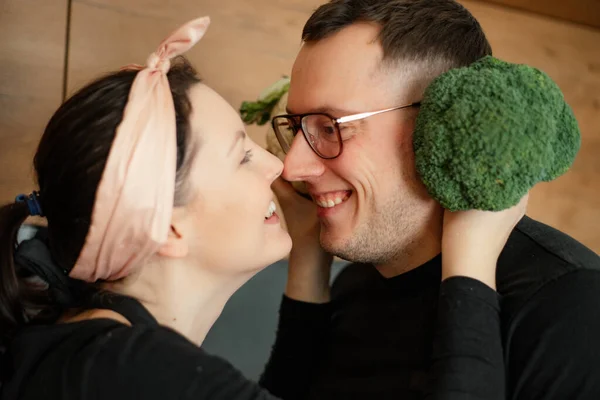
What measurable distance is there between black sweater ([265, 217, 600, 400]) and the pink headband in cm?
44

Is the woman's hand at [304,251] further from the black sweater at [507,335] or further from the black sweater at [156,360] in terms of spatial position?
the black sweater at [156,360]

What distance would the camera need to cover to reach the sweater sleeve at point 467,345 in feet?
2.78

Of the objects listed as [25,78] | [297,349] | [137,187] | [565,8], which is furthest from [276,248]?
[565,8]

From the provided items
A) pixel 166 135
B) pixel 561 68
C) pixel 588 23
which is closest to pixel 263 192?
pixel 166 135

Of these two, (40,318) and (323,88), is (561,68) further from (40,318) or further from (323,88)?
(40,318)

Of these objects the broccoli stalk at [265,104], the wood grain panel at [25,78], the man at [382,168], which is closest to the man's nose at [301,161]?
the man at [382,168]

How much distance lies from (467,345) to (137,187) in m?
0.51

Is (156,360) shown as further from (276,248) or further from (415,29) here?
(415,29)

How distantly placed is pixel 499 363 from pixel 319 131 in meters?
0.51

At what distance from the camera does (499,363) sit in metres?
0.88

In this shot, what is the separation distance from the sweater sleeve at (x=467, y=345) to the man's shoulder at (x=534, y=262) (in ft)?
0.15

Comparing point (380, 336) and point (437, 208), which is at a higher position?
point (437, 208)

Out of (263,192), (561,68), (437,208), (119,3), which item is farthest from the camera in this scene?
(561,68)

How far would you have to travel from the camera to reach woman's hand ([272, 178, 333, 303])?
136 centimetres
